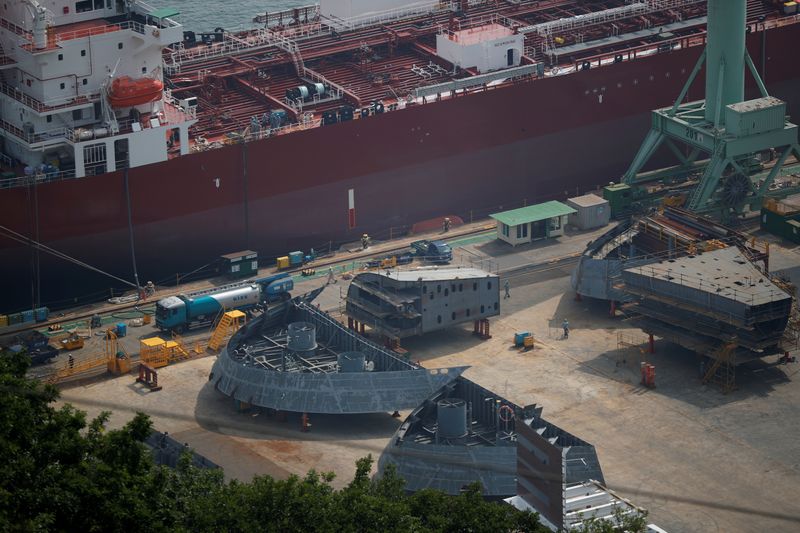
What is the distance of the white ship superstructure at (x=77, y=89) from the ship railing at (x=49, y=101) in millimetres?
40

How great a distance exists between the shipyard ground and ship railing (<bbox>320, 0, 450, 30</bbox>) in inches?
905

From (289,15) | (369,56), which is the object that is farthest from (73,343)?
(289,15)

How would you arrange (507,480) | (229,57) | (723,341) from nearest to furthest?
(507,480), (723,341), (229,57)

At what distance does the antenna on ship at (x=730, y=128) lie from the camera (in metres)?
78.5

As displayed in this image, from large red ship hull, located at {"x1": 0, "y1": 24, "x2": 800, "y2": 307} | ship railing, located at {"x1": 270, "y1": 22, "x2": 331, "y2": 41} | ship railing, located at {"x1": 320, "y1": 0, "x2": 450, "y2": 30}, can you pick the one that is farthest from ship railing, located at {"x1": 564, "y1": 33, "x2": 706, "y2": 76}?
ship railing, located at {"x1": 270, "y1": 22, "x2": 331, "y2": 41}

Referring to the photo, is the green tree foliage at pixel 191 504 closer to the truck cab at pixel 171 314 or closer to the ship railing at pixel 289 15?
the truck cab at pixel 171 314

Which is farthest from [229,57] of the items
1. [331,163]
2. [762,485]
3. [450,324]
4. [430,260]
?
[762,485]

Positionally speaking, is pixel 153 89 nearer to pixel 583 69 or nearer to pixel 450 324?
pixel 450 324

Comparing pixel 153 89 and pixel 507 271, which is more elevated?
pixel 153 89

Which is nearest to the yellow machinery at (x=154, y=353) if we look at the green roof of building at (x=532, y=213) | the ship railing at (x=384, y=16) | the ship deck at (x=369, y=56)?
the ship deck at (x=369, y=56)

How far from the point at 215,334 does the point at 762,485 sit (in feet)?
71.5

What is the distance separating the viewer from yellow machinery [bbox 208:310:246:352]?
68562mm

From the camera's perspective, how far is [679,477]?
58719 mm

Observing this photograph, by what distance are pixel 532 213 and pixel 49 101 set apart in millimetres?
21298
